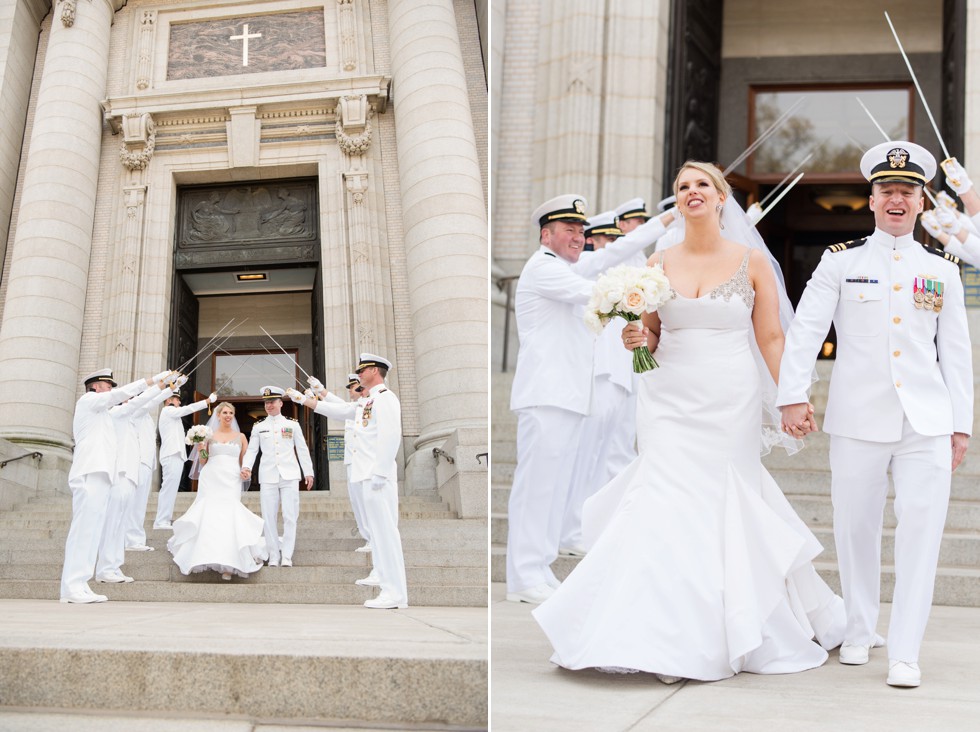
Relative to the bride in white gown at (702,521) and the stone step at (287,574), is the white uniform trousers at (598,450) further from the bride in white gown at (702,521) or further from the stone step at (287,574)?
the bride in white gown at (702,521)

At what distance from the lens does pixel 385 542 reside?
902 cm

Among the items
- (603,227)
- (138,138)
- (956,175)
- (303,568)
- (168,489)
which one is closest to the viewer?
(956,175)

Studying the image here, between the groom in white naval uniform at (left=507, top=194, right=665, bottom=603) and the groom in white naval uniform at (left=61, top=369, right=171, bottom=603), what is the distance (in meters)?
4.92

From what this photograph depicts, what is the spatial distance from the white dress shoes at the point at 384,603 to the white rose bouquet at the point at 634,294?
465cm

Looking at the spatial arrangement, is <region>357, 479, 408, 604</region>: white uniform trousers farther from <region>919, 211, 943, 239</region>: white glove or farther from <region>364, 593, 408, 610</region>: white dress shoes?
<region>919, 211, 943, 239</region>: white glove

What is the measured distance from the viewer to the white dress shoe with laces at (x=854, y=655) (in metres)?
4.86

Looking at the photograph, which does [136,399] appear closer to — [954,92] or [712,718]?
[712,718]

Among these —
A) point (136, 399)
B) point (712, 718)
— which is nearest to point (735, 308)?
point (712, 718)

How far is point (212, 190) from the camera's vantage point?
847 inches

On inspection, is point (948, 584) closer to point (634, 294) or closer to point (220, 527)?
point (634, 294)

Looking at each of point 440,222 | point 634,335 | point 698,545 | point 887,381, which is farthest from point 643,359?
point 440,222

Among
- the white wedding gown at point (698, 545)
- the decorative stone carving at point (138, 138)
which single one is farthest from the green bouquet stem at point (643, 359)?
the decorative stone carving at point (138, 138)

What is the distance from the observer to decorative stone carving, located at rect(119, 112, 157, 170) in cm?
2064

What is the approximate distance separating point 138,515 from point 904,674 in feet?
35.1
